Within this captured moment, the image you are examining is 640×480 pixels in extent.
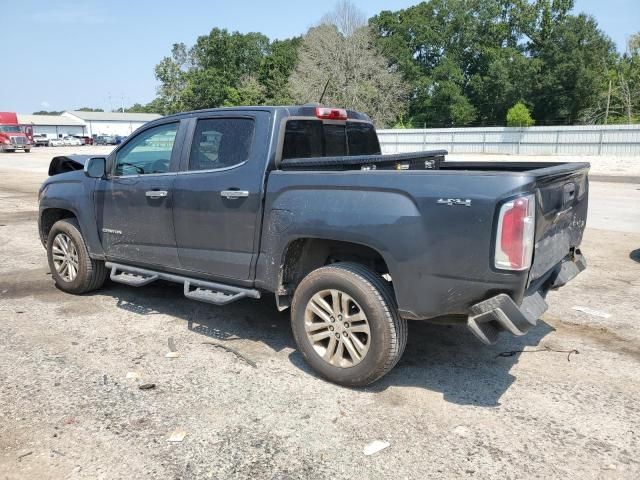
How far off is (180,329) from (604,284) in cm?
480

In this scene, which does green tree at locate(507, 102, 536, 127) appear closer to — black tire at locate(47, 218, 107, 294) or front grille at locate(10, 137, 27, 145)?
black tire at locate(47, 218, 107, 294)

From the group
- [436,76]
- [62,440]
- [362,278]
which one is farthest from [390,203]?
[436,76]

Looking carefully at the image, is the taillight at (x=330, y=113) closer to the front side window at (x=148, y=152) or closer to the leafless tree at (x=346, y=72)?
the front side window at (x=148, y=152)

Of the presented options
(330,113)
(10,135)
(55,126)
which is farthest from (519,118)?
(55,126)

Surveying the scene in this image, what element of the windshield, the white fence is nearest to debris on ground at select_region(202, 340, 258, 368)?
the white fence

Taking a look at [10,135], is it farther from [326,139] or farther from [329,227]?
[329,227]

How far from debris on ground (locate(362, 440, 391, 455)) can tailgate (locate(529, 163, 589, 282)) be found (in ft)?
4.36

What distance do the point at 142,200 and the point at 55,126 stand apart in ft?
394

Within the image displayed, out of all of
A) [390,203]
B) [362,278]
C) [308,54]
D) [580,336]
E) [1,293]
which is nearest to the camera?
[390,203]

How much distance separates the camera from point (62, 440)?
3.11 m

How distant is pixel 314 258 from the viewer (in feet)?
13.6

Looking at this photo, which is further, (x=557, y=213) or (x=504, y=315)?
(x=557, y=213)

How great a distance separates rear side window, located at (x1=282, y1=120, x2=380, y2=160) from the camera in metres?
4.34

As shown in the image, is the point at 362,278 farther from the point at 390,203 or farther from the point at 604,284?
the point at 604,284
